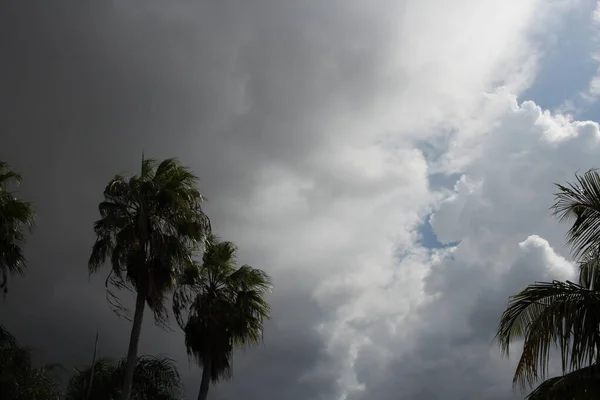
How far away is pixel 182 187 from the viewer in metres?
19.7

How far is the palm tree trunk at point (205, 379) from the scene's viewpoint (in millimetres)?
25141

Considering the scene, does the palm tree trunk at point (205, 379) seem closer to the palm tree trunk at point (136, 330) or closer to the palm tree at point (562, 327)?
the palm tree trunk at point (136, 330)

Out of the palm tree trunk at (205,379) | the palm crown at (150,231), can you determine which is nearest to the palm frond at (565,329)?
the palm crown at (150,231)

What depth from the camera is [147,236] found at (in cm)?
1858

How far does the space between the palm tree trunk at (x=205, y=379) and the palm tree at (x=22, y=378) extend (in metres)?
5.72

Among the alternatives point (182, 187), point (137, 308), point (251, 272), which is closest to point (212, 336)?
point (251, 272)

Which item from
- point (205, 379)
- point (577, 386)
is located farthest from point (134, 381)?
point (577, 386)

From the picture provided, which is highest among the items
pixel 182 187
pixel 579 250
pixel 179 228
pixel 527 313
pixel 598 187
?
pixel 182 187

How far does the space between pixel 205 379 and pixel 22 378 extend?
7192 mm

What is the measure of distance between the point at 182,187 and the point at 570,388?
1446 cm

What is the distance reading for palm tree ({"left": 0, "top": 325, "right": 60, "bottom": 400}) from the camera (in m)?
20.1

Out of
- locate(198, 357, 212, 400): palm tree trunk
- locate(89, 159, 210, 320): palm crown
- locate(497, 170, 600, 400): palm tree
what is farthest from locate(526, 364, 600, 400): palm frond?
locate(198, 357, 212, 400): palm tree trunk

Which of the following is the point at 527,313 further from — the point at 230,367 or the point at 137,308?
the point at 230,367

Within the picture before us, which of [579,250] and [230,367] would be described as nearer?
[579,250]
